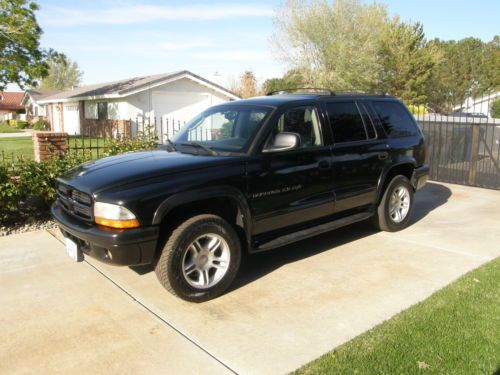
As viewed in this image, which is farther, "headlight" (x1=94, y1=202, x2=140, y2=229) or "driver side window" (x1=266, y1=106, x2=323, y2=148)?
"driver side window" (x1=266, y1=106, x2=323, y2=148)

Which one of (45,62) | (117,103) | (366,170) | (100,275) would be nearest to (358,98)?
(366,170)

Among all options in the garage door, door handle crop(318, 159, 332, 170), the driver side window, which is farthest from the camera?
the garage door

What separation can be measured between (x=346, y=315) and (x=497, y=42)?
6164 cm

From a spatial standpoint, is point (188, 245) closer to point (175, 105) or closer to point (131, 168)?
point (131, 168)

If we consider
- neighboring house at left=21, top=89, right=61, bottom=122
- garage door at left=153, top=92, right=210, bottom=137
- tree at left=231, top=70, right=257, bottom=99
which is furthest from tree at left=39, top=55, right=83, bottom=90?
garage door at left=153, top=92, right=210, bottom=137

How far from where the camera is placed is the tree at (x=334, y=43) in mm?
34969

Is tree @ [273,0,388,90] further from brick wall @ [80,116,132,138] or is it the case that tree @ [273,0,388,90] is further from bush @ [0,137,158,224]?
bush @ [0,137,158,224]

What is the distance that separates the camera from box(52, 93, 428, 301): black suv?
373 centimetres

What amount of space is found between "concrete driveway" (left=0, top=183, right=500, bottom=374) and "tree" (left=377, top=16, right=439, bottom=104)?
4329 centimetres

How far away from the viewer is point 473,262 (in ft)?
16.6

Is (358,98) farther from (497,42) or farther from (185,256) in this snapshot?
(497,42)

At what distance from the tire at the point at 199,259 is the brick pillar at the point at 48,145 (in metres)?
4.03

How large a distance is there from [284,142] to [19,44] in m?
18.3

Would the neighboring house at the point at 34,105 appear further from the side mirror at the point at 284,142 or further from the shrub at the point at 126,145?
the side mirror at the point at 284,142
